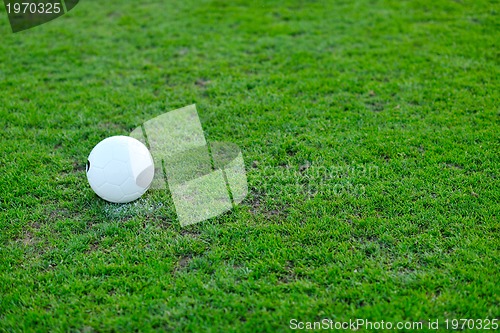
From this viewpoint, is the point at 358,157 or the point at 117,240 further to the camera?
the point at 358,157

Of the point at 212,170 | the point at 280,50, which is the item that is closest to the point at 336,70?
the point at 280,50

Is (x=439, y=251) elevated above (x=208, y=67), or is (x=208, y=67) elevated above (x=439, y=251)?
(x=208, y=67)

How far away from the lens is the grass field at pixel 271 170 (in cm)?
366

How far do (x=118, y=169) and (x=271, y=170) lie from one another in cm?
150

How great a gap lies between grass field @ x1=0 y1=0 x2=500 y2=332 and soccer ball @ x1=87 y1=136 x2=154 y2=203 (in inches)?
7.5

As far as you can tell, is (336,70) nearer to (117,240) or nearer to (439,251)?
(439,251)

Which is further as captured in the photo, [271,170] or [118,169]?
[271,170]

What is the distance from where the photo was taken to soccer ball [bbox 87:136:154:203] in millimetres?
4449

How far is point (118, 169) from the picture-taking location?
4438mm

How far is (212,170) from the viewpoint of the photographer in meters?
5.13

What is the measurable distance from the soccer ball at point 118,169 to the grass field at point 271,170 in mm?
190

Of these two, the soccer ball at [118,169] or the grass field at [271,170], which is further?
the soccer ball at [118,169]

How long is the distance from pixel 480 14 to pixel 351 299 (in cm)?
647

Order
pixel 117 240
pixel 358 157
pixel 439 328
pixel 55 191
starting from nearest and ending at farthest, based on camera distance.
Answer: pixel 439 328
pixel 117 240
pixel 55 191
pixel 358 157
